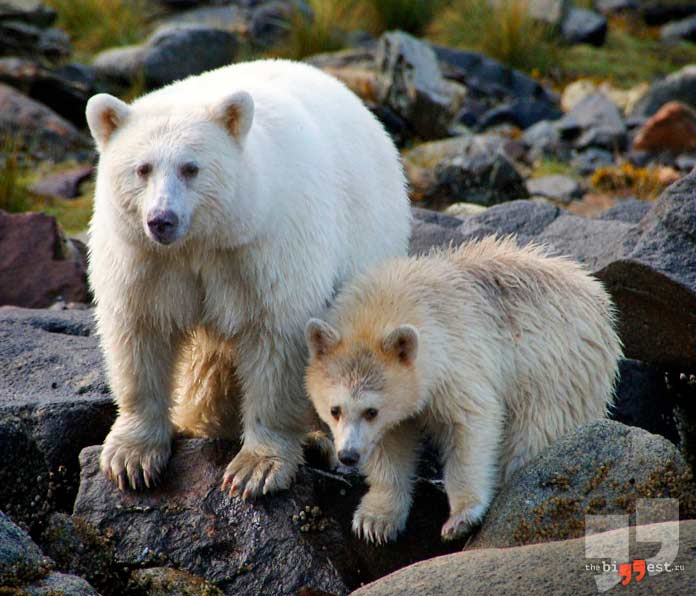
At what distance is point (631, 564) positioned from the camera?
449 centimetres

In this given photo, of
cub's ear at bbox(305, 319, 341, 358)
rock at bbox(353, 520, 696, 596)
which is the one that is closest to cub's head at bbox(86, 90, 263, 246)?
cub's ear at bbox(305, 319, 341, 358)

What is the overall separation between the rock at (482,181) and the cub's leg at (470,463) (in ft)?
25.2

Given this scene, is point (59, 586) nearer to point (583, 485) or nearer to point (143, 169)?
Result: point (143, 169)

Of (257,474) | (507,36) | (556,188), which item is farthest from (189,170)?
(507,36)

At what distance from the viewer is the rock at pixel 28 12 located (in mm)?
19578

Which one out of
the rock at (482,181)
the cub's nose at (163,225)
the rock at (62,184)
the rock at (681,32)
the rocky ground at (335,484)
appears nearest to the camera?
the rocky ground at (335,484)

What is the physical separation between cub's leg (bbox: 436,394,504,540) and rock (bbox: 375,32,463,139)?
10.7 metres

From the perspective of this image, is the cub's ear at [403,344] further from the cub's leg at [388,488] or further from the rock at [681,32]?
the rock at [681,32]

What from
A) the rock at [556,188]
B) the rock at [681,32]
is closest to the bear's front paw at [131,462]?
the rock at [556,188]

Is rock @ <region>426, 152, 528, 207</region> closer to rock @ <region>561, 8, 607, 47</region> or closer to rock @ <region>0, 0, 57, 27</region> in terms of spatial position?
rock @ <region>561, 8, 607, 47</region>

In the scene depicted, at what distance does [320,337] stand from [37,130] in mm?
11066

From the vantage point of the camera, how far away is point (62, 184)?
1380 cm

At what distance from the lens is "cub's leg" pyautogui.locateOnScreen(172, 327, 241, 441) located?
21.2 feet

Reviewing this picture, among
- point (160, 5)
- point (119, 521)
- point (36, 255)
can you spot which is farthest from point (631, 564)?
point (160, 5)
